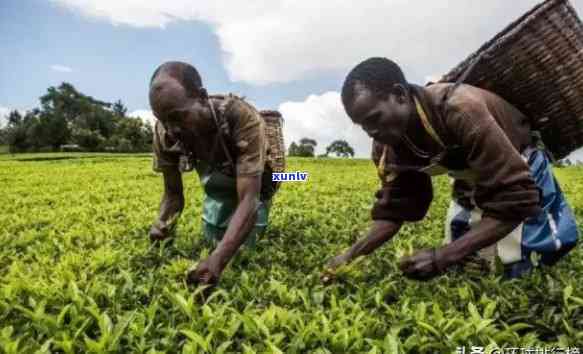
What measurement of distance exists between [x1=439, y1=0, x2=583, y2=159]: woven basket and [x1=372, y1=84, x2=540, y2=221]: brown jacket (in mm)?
90

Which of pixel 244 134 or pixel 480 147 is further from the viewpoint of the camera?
pixel 244 134

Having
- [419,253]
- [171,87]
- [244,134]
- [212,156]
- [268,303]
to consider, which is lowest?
[268,303]

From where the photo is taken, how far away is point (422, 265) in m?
A: 2.37

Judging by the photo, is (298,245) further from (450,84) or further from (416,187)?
(450,84)

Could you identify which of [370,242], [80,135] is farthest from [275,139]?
[80,135]

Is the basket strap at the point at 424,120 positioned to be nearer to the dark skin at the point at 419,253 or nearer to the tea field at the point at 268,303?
the dark skin at the point at 419,253

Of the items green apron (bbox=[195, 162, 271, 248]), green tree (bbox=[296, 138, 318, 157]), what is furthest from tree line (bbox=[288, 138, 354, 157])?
green apron (bbox=[195, 162, 271, 248])

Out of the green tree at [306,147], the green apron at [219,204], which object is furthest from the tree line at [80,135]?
the green apron at [219,204]

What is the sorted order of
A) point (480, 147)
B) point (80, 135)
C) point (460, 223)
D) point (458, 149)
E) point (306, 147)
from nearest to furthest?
point (480, 147) < point (458, 149) < point (460, 223) < point (306, 147) < point (80, 135)

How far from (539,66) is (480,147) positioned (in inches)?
21.8

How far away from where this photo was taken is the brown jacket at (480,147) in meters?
2.30

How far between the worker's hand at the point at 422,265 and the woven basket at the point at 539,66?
0.85 m

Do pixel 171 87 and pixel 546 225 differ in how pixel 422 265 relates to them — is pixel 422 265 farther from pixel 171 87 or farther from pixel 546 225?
pixel 171 87

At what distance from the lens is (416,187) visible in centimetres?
297
